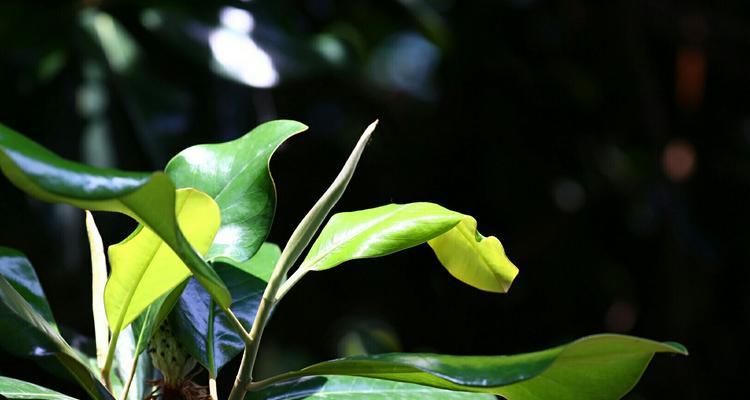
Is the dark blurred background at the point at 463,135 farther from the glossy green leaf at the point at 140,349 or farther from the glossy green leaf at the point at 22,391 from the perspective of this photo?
the glossy green leaf at the point at 22,391

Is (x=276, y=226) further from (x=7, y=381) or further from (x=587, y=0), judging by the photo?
(x=7, y=381)

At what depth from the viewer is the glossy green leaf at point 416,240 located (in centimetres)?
46

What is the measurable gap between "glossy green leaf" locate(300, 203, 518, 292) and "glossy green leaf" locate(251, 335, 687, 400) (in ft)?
0.18

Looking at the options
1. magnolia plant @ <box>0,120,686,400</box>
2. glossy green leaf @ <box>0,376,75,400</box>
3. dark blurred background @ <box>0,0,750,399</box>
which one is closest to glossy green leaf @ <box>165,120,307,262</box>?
magnolia plant @ <box>0,120,686,400</box>

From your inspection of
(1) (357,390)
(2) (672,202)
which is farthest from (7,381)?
(2) (672,202)

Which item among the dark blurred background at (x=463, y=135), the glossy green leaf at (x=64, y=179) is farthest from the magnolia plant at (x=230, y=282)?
the dark blurred background at (x=463, y=135)

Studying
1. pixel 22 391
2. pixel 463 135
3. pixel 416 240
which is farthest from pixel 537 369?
pixel 463 135

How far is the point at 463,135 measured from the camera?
1929 millimetres

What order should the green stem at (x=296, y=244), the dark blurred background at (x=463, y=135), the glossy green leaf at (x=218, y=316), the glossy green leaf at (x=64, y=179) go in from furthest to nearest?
1. the dark blurred background at (x=463, y=135)
2. the glossy green leaf at (x=218, y=316)
3. the green stem at (x=296, y=244)
4. the glossy green leaf at (x=64, y=179)

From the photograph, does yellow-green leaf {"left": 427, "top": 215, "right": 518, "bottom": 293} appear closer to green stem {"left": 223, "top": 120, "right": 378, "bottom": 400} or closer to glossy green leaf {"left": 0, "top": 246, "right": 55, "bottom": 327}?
green stem {"left": 223, "top": 120, "right": 378, "bottom": 400}

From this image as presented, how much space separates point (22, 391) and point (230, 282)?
0.53ft

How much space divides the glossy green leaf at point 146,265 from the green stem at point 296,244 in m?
0.03

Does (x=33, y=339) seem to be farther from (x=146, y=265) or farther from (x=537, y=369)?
(x=537, y=369)

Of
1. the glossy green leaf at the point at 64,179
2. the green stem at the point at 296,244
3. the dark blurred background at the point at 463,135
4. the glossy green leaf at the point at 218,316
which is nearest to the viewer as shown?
the glossy green leaf at the point at 64,179
